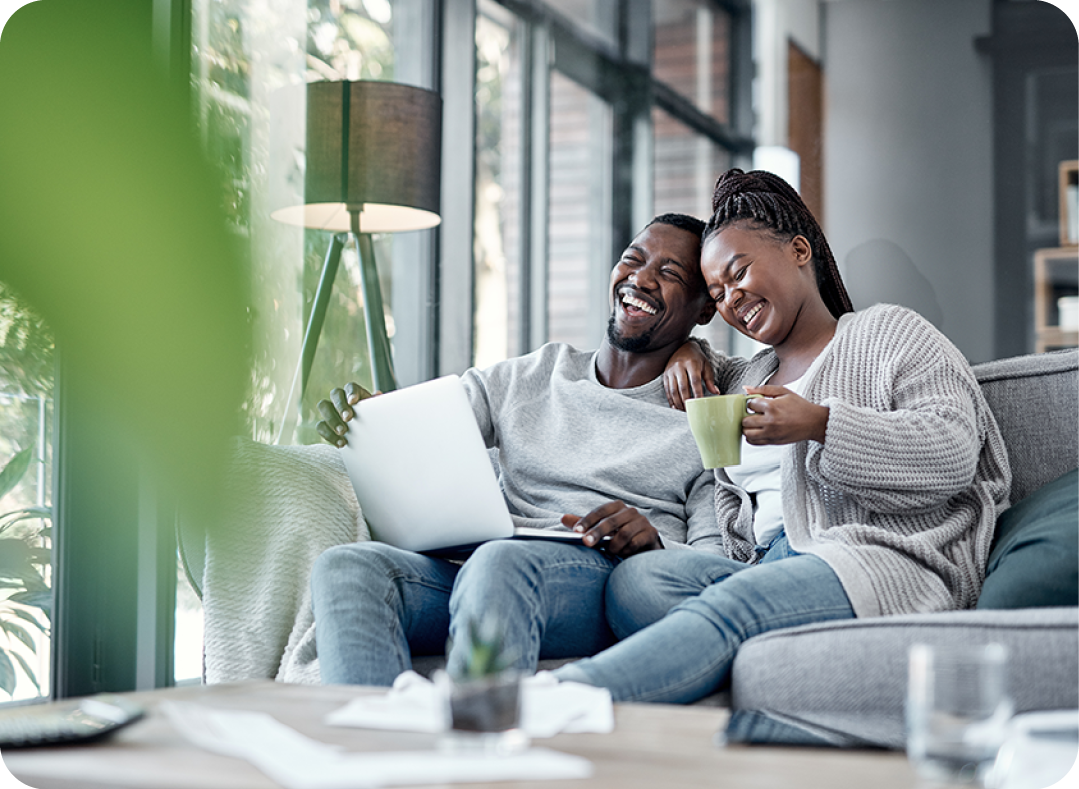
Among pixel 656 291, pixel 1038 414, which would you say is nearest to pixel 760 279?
pixel 656 291

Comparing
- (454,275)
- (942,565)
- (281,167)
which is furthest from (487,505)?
(454,275)

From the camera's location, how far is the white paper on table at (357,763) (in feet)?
2.27

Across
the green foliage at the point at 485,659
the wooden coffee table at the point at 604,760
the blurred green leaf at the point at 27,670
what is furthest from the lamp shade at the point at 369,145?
the green foliage at the point at 485,659

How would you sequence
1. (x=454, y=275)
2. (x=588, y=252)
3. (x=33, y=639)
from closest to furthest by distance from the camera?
(x=33, y=639) < (x=454, y=275) < (x=588, y=252)

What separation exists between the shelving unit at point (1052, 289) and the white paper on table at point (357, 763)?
3.97 metres

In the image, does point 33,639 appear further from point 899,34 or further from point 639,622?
Answer: point 899,34

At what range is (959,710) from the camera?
689 millimetres

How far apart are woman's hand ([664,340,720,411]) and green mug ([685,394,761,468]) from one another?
0.92ft

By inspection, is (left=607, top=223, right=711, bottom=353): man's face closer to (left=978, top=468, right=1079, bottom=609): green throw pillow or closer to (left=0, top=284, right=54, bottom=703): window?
(left=978, top=468, right=1079, bottom=609): green throw pillow

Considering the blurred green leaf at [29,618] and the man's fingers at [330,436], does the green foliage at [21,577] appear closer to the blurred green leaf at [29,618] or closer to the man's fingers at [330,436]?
the blurred green leaf at [29,618]

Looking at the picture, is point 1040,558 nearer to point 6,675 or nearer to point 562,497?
point 562,497

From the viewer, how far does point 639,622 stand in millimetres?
1467

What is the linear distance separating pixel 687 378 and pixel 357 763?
3.87 ft

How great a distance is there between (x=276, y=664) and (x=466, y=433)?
0.45 metres
